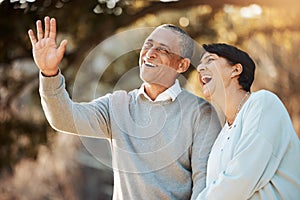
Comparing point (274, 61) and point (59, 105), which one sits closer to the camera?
point (59, 105)

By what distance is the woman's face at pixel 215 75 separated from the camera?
2.19 metres

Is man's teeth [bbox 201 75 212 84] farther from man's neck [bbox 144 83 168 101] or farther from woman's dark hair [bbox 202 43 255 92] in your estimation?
man's neck [bbox 144 83 168 101]

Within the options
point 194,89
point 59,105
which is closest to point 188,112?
point 59,105

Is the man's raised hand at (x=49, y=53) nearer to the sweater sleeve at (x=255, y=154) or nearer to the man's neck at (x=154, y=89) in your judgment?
the man's neck at (x=154, y=89)

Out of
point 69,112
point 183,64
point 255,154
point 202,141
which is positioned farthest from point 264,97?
point 69,112

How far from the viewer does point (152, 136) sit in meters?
2.36

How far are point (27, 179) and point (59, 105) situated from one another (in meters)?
5.32

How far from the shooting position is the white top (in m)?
1.95

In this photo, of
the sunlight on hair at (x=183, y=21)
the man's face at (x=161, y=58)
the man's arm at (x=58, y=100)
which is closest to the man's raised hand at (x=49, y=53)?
the man's arm at (x=58, y=100)

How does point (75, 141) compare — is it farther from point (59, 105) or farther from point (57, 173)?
point (59, 105)

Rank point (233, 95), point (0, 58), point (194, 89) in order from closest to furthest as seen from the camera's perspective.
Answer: point (233, 95)
point (194, 89)
point (0, 58)

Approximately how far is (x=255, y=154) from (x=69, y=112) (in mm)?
605

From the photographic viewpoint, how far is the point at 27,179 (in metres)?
7.46

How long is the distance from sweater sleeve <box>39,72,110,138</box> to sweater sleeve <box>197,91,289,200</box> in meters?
0.50
